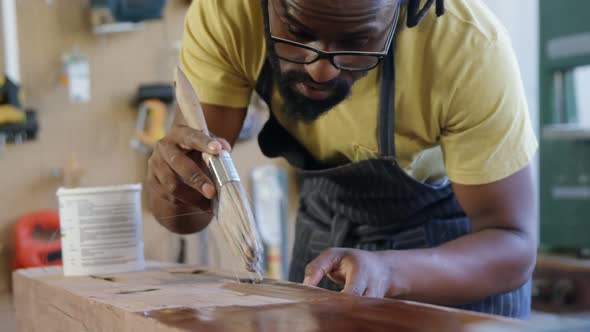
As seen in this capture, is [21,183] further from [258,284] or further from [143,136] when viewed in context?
[258,284]

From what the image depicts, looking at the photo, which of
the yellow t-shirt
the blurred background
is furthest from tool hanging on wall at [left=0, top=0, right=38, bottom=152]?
the yellow t-shirt

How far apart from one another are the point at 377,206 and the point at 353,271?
19.1 inches

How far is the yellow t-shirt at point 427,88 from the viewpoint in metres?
1.20

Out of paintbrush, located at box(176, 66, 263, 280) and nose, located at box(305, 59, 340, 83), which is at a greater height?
nose, located at box(305, 59, 340, 83)

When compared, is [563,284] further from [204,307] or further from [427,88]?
[204,307]

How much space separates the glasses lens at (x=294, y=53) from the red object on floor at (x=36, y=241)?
115 cm

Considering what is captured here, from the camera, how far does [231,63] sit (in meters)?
1.33

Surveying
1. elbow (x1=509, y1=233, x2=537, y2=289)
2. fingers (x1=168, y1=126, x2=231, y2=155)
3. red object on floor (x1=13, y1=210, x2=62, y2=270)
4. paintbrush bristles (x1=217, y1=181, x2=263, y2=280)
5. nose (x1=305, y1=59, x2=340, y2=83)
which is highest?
nose (x1=305, y1=59, x2=340, y2=83)

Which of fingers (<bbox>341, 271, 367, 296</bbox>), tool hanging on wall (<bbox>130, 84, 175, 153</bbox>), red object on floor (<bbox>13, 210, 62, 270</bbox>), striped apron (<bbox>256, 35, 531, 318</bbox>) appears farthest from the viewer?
tool hanging on wall (<bbox>130, 84, 175, 153</bbox>)

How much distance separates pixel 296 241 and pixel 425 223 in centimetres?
30

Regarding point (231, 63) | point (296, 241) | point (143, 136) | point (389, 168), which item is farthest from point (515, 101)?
point (143, 136)

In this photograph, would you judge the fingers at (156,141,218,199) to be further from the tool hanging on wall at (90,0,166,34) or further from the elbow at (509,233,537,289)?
the tool hanging on wall at (90,0,166,34)

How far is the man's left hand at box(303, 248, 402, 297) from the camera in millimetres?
987

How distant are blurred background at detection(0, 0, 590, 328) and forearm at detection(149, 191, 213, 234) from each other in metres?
0.53
